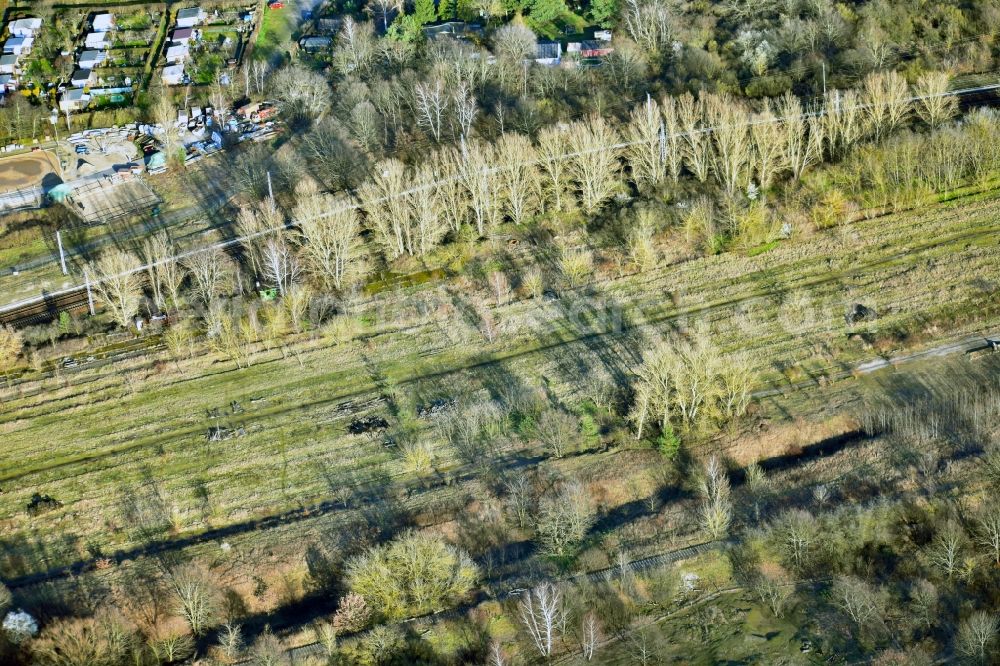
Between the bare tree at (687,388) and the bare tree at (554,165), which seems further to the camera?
the bare tree at (554,165)

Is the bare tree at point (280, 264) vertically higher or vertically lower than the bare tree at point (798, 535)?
higher

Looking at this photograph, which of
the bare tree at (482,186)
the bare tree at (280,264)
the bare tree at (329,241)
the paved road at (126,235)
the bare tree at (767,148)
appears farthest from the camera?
the paved road at (126,235)

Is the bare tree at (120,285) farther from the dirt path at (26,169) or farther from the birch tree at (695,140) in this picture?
the birch tree at (695,140)

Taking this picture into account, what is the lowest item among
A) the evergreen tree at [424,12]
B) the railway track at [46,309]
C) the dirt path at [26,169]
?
the railway track at [46,309]

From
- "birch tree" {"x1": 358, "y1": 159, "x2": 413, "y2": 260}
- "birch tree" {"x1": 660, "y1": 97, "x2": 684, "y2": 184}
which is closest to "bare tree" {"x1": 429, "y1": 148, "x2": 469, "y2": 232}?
"birch tree" {"x1": 358, "y1": 159, "x2": 413, "y2": 260}

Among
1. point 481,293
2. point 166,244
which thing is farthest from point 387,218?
point 166,244

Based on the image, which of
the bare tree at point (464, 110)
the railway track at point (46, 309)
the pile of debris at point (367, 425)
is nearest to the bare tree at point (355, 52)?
the bare tree at point (464, 110)

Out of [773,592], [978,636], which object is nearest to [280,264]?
[773,592]
